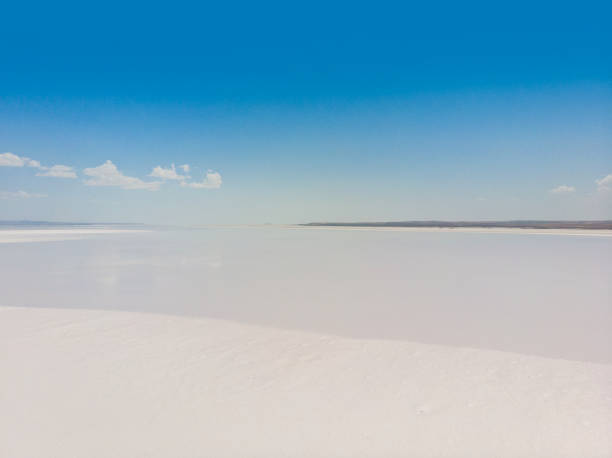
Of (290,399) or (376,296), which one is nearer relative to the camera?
(290,399)

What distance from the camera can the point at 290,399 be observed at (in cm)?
265

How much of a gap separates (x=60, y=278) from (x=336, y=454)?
8328 millimetres

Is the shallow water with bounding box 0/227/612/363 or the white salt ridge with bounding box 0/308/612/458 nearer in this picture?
the white salt ridge with bounding box 0/308/612/458

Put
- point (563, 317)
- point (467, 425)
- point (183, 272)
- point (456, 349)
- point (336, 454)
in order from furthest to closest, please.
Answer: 1. point (183, 272)
2. point (563, 317)
3. point (456, 349)
4. point (467, 425)
5. point (336, 454)

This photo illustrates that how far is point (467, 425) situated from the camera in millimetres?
2324

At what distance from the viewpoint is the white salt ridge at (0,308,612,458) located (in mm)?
2168

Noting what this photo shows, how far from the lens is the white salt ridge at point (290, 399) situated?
217 centimetres

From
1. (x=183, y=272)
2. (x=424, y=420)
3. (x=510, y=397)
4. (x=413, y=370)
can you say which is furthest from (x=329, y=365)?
(x=183, y=272)

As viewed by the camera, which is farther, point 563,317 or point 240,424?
point 563,317

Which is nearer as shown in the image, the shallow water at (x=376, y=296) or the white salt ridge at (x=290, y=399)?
the white salt ridge at (x=290, y=399)

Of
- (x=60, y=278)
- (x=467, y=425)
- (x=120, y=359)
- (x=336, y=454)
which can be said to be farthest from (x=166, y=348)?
(x=60, y=278)

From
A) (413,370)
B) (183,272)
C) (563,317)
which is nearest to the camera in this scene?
(413,370)

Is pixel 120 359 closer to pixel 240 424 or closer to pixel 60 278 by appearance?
pixel 240 424

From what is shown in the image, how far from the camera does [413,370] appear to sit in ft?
10.4
